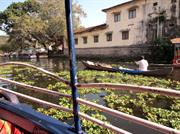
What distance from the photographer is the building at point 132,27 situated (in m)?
25.2

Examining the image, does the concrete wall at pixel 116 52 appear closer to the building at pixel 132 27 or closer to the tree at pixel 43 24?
the building at pixel 132 27

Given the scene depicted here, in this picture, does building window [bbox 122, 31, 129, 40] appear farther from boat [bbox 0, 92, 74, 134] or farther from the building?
boat [bbox 0, 92, 74, 134]

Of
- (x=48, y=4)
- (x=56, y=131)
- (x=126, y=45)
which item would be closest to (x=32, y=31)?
(x=48, y=4)

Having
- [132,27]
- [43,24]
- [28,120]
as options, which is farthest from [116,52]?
[28,120]

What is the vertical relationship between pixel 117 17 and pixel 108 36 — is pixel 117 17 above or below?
above

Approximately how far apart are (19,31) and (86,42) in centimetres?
1012

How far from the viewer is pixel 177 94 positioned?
5.40 ft

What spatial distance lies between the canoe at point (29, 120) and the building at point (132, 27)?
2367 cm

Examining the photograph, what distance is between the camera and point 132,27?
1109 inches

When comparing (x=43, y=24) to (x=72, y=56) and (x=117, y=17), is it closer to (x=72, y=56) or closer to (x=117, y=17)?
(x=117, y=17)

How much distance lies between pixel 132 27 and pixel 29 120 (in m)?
26.5

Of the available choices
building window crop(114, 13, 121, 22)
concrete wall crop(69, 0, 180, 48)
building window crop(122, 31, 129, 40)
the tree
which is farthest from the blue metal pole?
the tree

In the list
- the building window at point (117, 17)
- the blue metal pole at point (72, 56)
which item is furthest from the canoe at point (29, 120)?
the building window at point (117, 17)

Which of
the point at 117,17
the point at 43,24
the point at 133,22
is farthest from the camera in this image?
the point at 43,24
